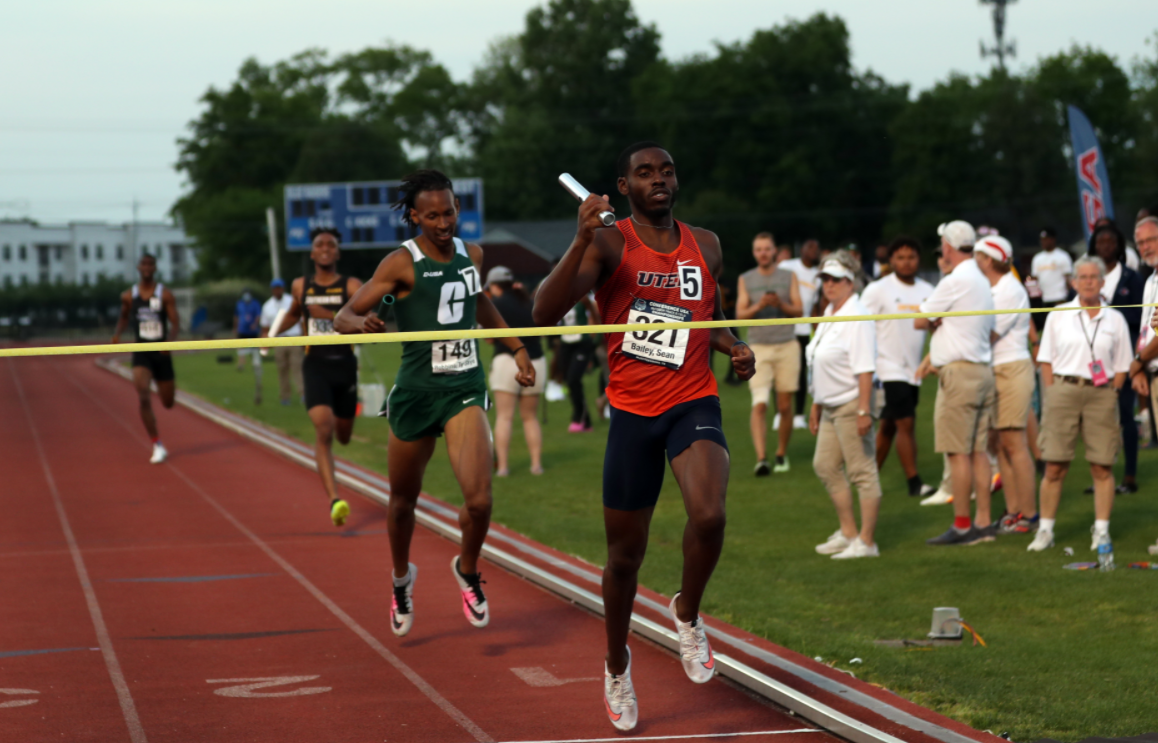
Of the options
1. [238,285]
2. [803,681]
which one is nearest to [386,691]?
[803,681]

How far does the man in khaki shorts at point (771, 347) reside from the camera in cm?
1220

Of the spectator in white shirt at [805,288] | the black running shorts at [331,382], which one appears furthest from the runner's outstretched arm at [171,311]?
the spectator in white shirt at [805,288]

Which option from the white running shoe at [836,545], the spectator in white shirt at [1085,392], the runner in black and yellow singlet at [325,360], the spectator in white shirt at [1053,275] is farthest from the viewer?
the spectator in white shirt at [1053,275]

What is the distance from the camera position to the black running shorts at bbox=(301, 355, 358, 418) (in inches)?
391

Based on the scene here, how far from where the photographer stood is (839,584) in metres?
7.88

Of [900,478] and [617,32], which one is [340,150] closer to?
[617,32]

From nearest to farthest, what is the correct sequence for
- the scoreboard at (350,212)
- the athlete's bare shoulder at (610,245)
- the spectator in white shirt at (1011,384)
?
the athlete's bare shoulder at (610,245)
the spectator in white shirt at (1011,384)
the scoreboard at (350,212)

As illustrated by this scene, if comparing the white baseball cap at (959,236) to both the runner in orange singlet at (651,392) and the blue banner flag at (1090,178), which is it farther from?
the blue banner flag at (1090,178)

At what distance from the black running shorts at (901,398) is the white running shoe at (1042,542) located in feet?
7.80

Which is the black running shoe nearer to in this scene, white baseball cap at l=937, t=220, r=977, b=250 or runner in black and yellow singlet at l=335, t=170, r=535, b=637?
white baseball cap at l=937, t=220, r=977, b=250

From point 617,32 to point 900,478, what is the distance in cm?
8437

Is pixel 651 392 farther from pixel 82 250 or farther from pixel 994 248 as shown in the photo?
pixel 82 250

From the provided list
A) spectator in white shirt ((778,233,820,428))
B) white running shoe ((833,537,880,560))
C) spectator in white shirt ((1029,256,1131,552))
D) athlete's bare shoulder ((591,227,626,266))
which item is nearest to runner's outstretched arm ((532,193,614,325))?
athlete's bare shoulder ((591,227,626,266))

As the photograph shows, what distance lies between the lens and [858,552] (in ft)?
28.4
